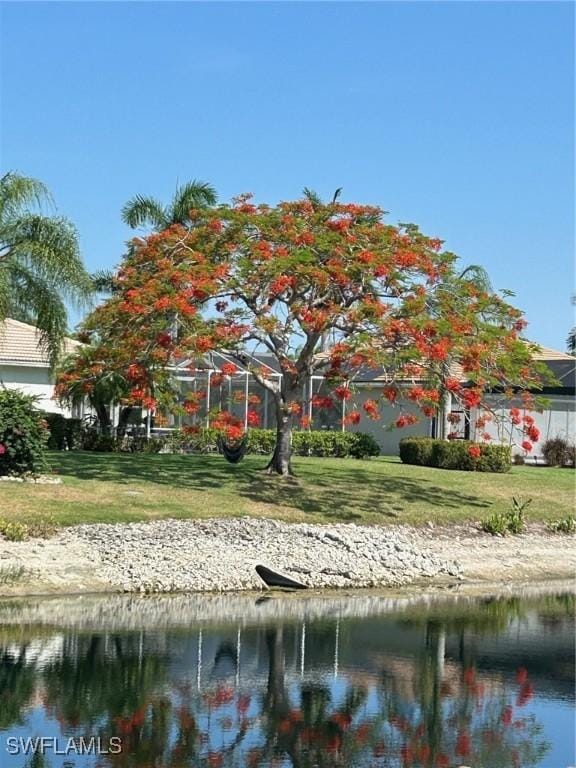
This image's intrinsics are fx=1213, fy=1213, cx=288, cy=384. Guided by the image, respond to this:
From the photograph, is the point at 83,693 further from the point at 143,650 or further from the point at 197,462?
the point at 197,462

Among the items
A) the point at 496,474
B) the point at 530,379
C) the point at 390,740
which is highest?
the point at 530,379

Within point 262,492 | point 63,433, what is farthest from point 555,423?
point 262,492

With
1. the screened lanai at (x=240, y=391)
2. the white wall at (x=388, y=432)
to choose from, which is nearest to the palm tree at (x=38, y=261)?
the screened lanai at (x=240, y=391)

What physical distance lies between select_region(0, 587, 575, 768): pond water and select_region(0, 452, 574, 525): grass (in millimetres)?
4231

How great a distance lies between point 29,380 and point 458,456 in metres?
13.4

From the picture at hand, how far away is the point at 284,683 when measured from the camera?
1437 cm

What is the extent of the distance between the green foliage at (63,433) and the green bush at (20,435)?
9.75 meters

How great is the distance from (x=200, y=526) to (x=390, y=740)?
10836 millimetres

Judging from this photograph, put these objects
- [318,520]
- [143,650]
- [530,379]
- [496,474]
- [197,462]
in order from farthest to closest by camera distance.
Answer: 1. [496,474]
2. [197,462]
3. [530,379]
4. [318,520]
5. [143,650]

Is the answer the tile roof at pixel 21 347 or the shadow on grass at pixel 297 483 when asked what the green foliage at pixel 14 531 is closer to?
the shadow on grass at pixel 297 483

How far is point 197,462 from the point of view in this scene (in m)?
30.8

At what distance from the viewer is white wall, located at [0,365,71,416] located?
37094mm

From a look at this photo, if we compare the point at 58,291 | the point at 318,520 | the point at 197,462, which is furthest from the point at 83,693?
the point at 197,462

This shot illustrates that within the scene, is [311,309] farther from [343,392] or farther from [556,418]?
[556,418]
